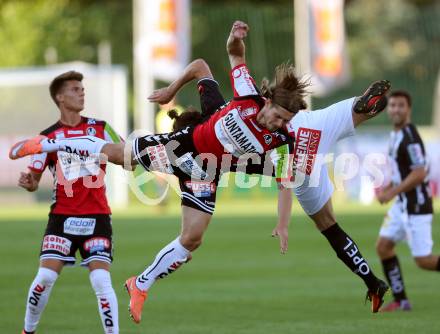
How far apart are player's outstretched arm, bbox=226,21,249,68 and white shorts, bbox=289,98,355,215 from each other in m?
0.81

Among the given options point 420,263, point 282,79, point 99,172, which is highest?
point 282,79

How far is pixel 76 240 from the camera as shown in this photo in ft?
30.6

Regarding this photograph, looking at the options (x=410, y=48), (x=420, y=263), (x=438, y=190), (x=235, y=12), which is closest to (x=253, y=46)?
(x=235, y=12)

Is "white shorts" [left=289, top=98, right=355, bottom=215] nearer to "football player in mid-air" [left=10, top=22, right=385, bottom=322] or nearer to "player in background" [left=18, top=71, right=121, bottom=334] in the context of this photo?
"football player in mid-air" [left=10, top=22, right=385, bottom=322]

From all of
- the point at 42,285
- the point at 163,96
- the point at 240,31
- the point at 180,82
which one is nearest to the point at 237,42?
the point at 240,31

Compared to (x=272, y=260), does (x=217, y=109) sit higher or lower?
higher

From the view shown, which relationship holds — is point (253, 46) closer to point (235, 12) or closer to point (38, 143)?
point (235, 12)

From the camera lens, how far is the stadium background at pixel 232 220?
11.7m

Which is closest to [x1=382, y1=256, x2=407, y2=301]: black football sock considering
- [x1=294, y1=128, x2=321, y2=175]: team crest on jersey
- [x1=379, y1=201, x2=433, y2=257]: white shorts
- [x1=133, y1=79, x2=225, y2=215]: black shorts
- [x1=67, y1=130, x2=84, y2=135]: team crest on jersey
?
[x1=379, y1=201, x2=433, y2=257]: white shorts

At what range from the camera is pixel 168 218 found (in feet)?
83.9

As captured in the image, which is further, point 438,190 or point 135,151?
point 438,190

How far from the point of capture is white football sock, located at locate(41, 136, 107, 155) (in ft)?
30.8

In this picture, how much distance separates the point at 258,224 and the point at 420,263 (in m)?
11.3

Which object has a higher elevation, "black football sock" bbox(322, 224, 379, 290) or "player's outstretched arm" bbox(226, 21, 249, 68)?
"player's outstretched arm" bbox(226, 21, 249, 68)
